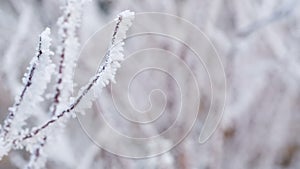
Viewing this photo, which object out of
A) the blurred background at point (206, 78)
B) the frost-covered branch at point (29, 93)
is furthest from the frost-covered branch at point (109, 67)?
the blurred background at point (206, 78)

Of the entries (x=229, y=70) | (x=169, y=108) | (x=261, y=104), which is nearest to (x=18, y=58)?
(x=169, y=108)

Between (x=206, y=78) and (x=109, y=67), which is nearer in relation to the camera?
(x=109, y=67)

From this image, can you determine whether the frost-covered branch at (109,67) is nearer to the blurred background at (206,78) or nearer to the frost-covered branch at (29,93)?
the frost-covered branch at (29,93)

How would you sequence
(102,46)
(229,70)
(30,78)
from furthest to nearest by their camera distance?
(229,70), (102,46), (30,78)

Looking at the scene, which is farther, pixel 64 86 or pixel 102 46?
pixel 102 46

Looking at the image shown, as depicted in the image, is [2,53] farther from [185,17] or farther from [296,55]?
[296,55]

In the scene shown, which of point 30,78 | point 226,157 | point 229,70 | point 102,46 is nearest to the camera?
point 30,78

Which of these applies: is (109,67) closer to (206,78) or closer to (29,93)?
(29,93)

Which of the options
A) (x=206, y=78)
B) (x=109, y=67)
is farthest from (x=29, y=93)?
(x=206, y=78)

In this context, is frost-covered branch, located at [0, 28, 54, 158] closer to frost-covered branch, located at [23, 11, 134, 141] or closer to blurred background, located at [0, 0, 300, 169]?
frost-covered branch, located at [23, 11, 134, 141]
